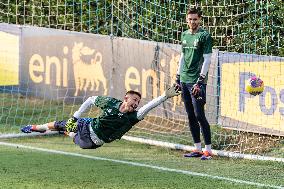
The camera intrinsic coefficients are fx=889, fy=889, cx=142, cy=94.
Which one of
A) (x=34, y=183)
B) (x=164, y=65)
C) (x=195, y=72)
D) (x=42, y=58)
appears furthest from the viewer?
(x=42, y=58)

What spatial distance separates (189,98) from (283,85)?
1343mm

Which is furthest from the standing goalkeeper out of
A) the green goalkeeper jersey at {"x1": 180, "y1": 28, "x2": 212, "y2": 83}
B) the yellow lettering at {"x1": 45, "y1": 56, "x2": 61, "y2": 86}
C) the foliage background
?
the yellow lettering at {"x1": 45, "y1": 56, "x2": 61, "y2": 86}

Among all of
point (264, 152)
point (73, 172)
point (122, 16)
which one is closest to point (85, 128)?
point (73, 172)

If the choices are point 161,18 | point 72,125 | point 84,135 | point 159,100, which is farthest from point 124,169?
point 161,18

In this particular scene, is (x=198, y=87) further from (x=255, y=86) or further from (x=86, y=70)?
(x=86, y=70)

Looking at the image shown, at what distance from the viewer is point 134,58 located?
14.5 m

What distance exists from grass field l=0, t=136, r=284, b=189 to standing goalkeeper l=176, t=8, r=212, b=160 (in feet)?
1.26

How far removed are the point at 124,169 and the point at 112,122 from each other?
2.59 feet

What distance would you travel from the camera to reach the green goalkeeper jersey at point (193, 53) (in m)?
11.2

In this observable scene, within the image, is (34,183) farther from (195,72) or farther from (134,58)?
(134,58)

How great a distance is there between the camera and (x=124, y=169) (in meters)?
10.3

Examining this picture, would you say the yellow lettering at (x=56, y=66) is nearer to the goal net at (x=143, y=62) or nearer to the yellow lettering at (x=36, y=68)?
the goal net at (x=143, y=62)

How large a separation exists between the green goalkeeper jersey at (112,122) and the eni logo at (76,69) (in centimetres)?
517

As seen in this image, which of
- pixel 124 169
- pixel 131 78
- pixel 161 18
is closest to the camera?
pixel 124 169
